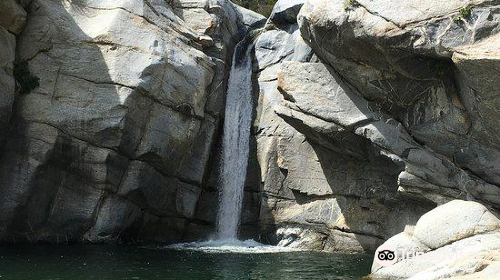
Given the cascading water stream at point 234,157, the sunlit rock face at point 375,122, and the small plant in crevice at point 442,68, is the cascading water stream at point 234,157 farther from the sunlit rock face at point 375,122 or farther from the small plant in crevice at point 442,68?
the small plant in crevice at point 442,68

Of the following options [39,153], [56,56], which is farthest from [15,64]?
[39,153]

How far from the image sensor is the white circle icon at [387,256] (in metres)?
20.2

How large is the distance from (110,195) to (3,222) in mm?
4529

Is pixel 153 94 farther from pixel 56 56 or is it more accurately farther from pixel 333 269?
pixel 333 269

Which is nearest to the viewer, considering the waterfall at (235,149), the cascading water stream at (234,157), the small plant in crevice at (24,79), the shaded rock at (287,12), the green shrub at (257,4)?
the small plant in crevice at (24,79)

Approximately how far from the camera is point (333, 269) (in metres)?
22.3

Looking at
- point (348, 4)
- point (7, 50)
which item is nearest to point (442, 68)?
point (348, 4)

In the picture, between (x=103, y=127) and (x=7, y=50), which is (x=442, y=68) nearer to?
(x=103, y=127)

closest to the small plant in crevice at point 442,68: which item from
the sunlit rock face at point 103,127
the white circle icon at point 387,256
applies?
the white circle icon at point 387,256

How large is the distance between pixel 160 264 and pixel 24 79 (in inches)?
431

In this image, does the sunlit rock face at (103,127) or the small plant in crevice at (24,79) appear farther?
the small plant in crevice at (24,79)

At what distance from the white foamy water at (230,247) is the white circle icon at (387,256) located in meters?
7.39

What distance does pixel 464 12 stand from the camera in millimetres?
22047

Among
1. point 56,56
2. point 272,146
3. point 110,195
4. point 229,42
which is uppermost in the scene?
point 229,42
